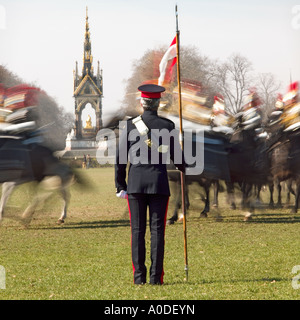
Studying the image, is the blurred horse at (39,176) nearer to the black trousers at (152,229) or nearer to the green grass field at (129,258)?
the green grass field at (129,258)

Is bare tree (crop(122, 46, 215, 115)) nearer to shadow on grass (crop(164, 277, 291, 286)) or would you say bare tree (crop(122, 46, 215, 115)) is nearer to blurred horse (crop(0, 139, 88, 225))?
blurred horse (crop(0, 139, 88, 225))

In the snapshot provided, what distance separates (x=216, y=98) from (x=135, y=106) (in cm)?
242

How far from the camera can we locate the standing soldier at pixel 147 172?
766 centimetres

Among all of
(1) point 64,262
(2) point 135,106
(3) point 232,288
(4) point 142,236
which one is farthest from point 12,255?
(2) point 135,106

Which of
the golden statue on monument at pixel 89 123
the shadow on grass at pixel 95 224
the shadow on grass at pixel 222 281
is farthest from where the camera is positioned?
the golden statue on monument at pixel 89 123

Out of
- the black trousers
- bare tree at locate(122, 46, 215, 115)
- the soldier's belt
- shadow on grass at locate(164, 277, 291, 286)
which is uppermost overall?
bare tree at locate(122, 46, 215, 115)

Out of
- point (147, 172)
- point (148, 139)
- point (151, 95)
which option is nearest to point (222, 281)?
point (147, 172)

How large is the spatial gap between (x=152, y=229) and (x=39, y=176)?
23.0ft

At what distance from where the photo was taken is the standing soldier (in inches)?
301

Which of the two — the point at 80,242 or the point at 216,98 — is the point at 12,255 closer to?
the point at 80,242

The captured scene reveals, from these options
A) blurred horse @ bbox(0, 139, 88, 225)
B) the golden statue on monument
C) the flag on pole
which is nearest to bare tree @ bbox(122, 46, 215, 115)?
blurred horse @ bbox(0, 139, 88, 225)

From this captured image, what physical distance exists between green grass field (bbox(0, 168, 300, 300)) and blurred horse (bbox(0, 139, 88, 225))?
470 mm

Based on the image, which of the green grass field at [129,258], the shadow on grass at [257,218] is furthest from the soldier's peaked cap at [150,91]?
the shadow on grass at [257,218]

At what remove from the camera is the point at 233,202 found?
1814cm
